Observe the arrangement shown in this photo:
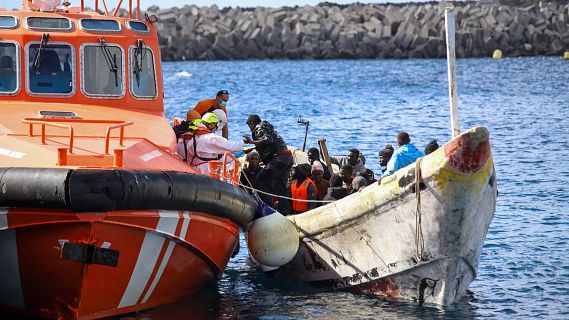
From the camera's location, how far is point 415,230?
38.3 feet

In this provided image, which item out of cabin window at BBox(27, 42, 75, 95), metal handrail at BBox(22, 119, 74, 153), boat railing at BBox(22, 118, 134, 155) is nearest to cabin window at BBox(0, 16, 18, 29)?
cabin window at BBox(27, 42, 75, 95)

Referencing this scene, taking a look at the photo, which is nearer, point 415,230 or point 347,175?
point 415,230

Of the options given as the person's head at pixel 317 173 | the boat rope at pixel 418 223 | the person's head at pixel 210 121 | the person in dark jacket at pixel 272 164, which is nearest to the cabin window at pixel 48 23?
the person's head at pixel 210 121

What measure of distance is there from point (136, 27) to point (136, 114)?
1138mm

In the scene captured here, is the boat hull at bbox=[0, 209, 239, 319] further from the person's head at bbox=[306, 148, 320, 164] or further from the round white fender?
the person's head at bbox=[306, 148, 320, 164]

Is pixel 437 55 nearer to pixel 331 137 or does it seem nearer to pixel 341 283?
pixel 331 137

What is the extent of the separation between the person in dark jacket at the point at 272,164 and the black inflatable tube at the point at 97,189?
10.3 feet

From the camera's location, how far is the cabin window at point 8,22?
1270cm

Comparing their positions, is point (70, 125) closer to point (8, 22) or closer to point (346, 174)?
point (8, 22)

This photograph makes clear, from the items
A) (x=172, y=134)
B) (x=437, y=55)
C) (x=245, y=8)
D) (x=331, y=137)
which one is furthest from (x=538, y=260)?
(x=245, y=8)

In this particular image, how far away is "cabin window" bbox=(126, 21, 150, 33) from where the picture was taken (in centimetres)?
1305

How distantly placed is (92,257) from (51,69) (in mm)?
3112

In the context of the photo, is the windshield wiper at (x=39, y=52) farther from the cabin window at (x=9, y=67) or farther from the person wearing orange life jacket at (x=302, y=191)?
the person wearing orange life jacket at (x=302, y=191)

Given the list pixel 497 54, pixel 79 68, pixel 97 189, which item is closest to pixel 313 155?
pixel 79 68
